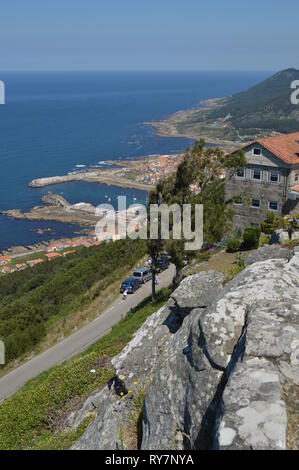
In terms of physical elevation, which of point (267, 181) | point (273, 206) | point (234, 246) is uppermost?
point (267, 181)

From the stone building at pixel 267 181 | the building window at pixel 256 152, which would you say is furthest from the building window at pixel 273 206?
the building window at pixel 256 152

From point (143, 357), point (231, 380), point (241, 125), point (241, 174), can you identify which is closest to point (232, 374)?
point (231, 380)

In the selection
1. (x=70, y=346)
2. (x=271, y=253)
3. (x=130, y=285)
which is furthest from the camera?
(x=130, y=285)

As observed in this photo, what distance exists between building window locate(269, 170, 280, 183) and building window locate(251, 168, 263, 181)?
65 cm

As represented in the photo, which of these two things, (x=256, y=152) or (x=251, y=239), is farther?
(x=256, y=152)

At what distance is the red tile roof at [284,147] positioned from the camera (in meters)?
29.3

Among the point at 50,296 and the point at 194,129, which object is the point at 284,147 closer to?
the point at 50,296

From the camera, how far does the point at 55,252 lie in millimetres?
67500

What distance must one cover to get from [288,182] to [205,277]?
21289 mm

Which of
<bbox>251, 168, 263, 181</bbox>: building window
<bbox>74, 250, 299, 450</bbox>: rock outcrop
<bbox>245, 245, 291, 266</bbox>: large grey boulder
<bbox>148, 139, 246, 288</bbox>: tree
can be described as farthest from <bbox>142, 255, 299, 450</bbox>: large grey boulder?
<bbox>251, 168, 263, 181</bbox>: building window

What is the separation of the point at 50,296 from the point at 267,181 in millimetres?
17010

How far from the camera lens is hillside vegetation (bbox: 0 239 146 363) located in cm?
2542
